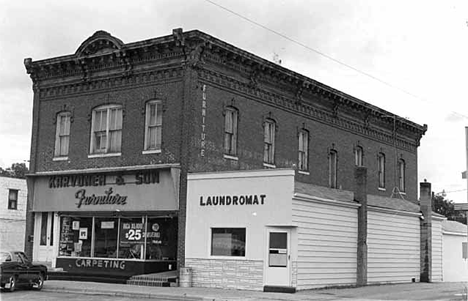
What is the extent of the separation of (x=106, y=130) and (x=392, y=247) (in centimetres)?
1449

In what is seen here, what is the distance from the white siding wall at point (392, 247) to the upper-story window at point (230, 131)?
22.5ft

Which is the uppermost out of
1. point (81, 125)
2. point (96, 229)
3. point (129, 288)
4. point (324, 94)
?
point (324, 94)

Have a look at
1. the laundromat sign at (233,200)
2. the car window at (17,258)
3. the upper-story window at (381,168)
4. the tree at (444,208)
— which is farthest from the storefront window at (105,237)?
the tree at (444,208)

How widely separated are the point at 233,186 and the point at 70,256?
9.12m

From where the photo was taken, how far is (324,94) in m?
36.0

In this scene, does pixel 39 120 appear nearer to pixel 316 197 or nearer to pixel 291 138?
pixel 291 138

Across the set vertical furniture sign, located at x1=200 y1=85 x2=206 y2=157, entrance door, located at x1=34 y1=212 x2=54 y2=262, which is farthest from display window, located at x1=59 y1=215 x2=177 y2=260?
vertical furniture sign, located at x1=200 y1=85 x2=206 y2=157

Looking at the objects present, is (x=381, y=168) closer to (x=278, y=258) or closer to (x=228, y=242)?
(x=228, y=242)

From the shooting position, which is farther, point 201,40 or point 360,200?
point 360,200

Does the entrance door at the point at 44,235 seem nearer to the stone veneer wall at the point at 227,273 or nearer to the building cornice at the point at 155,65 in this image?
the building cornice at the point at 155,65

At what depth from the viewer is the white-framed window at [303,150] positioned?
3500cm

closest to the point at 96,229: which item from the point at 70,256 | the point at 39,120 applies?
the point at 70,256

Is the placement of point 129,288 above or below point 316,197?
below

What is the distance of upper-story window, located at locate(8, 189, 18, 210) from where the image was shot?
50.9 metres
